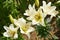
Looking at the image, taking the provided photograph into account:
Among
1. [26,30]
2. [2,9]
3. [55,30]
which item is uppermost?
[2,9]

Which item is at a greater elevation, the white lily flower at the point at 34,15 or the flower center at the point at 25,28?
the white lily flower at the point at 34,15

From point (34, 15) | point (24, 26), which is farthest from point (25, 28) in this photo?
point (34, 15)

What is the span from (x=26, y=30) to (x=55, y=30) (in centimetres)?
89

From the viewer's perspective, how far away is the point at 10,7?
2.13 meters

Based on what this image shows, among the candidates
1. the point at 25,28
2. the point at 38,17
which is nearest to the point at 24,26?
the point at 25,28

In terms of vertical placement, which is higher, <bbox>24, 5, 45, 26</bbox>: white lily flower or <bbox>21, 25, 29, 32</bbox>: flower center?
<bbox>24, 5, 45, 26</bbox>: white lily flower

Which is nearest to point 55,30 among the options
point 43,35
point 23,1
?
point 23,1

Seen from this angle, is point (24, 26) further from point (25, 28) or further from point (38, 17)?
point (38, 17)

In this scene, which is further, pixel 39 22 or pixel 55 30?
pixel 55 30

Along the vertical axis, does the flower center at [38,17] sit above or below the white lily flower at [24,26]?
above

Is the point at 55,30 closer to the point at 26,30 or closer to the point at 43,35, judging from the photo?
the point at 43,35

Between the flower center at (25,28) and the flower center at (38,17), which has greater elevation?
the flower center at (38,17)

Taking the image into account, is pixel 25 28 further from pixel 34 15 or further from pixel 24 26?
pixel 34 15

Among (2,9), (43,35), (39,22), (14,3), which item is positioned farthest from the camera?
(2,9)
